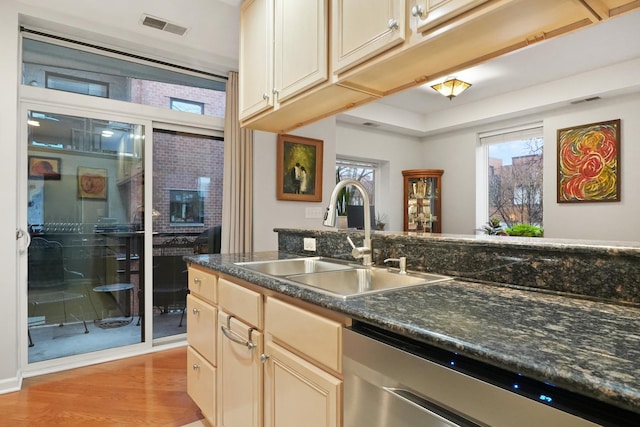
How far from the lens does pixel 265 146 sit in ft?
11.6

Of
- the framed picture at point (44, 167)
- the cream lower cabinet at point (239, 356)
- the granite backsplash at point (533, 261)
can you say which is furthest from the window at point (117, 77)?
the granite backsplash at point (533, 261)

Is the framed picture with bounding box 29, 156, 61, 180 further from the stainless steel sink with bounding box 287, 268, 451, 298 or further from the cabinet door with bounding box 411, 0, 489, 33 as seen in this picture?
the cabinet door with bounding box 411, 0, 489, 33

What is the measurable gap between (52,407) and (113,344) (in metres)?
0.82

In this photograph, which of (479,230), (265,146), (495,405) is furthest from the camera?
(479,230)

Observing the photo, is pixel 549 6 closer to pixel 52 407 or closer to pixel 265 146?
pixel 265 146

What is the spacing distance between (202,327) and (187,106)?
2193mm

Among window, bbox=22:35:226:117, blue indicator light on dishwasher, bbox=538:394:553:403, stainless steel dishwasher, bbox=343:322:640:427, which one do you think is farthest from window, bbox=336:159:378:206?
blue indicator light on dishwasher, bbox=538:394:553:403

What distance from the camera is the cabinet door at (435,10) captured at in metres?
1.10

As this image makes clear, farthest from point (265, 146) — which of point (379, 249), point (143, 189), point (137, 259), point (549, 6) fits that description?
point (549, 6)

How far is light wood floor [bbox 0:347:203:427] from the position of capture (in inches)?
82.0

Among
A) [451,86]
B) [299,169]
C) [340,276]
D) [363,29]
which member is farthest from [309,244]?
[451,86]

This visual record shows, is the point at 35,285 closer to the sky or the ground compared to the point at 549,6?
closer to the ground

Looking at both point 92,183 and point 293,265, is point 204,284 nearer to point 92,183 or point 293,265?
point 293,265

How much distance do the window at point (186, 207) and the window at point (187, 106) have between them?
2.44 feet
